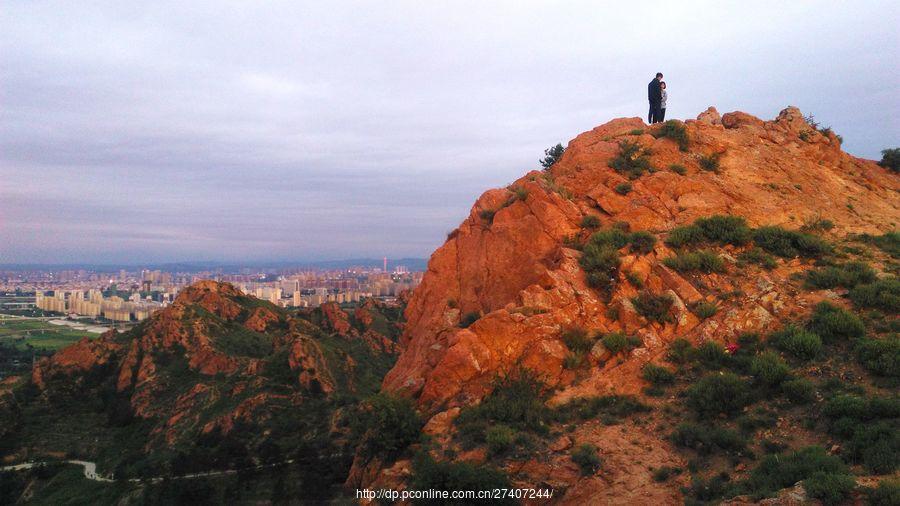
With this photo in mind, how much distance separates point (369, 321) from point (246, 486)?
1120 inches

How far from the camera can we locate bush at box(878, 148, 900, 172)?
22.2m

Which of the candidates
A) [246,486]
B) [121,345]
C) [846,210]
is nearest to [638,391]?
[846,210]

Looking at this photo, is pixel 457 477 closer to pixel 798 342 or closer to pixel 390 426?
pixel 390 426

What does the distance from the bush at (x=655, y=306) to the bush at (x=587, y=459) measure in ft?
14.5

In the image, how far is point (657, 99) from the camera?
866 inches

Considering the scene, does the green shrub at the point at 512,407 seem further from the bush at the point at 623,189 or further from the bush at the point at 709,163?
the bush at the point at 709,163

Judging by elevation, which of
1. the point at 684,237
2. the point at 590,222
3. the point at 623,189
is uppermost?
the point at 623,189

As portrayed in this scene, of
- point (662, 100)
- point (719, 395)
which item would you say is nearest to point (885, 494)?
point (719, 395)

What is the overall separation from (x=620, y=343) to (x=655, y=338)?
0.88 metres

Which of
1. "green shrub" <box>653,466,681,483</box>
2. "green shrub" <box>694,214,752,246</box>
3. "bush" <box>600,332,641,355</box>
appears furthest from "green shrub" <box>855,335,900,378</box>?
"green shrub" <box>694,214,752,246</box>

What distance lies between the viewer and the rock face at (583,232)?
12812 mm

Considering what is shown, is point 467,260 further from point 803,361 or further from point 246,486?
point 246,486

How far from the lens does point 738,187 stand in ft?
57.3

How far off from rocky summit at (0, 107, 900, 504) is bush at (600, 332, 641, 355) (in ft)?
0.18
